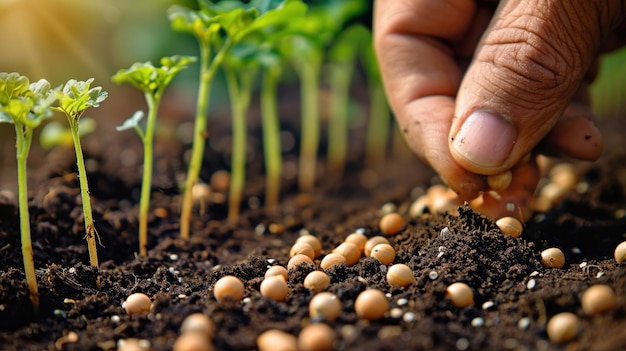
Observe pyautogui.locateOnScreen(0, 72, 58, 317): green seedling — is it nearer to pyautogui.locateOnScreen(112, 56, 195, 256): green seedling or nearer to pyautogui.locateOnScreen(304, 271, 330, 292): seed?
pyautogui.locateOnScreen(112, 56, 195, 256): green seedling

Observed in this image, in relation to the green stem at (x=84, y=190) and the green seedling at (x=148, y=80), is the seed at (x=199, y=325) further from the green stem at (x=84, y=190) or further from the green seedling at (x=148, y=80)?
the green seedling at (x=148, y=80)

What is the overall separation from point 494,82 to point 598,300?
776 mm

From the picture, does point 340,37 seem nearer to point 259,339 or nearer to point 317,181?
point 317,181

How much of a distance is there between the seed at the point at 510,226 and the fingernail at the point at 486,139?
20cm

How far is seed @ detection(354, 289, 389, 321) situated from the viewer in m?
1.49

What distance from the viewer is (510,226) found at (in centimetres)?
194

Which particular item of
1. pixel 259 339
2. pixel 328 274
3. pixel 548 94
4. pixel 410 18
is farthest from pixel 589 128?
pixel 259 339

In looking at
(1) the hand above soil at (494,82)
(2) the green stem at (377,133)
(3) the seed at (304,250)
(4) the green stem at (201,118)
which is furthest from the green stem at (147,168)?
(2) the green stem at (377,133)

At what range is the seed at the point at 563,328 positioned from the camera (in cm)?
137

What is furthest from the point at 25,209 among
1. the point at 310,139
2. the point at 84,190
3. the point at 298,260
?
the point at 310,139

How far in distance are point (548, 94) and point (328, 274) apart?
910 millimetres

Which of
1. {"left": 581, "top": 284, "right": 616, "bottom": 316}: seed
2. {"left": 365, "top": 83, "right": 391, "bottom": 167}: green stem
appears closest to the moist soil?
{"left": 581, "top": 284, "right": 616, "bottom": 316}: seed

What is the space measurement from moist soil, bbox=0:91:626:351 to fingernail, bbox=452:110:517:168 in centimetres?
20

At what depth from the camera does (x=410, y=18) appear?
7.39 feet
